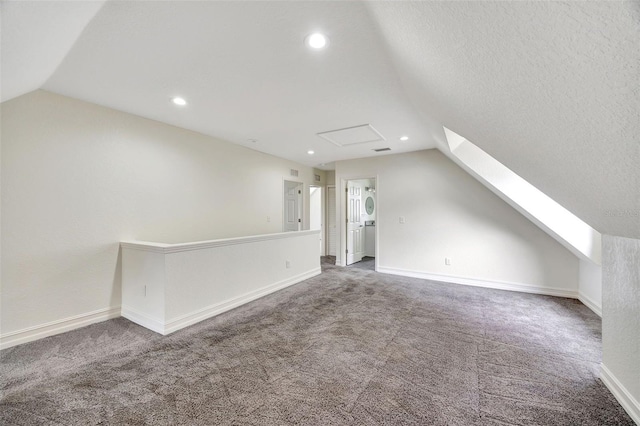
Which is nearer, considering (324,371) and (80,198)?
(324,371)

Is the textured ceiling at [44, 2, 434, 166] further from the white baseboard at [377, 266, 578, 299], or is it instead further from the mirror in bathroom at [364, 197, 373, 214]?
the mirror in bathroom at [364, 197, 373, 214]

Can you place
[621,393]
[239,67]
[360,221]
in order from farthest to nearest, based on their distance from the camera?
[360,221]
[239,67]
[621,393]

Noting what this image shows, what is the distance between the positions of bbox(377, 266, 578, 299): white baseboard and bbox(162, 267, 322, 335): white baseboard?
1995 mm

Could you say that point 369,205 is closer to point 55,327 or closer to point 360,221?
point 360,221

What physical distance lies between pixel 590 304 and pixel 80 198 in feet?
20.4

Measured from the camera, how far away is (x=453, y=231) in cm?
430

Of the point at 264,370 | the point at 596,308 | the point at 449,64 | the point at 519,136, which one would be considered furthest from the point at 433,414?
the point at 596,308

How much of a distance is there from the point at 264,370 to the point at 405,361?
1.13 meters

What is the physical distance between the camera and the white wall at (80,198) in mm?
2281

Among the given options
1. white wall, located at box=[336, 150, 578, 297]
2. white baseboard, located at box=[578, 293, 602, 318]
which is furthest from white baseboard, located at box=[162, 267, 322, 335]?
white baseboard, located at box=[578, 293, 602, 318]

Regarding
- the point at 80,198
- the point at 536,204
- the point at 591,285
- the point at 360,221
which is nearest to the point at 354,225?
the point at 360,221

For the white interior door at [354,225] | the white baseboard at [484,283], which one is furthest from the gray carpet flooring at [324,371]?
the white interior door at [354,225]

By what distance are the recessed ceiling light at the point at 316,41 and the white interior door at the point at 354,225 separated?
388 centimetres

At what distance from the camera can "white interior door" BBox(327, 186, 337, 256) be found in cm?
690
